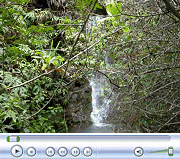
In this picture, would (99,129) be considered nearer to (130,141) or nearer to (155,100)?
(155,100)

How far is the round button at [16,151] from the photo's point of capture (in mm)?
740

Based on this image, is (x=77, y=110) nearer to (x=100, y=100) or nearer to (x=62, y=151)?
(x=100, y=100)

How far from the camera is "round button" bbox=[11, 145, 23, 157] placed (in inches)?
29.1

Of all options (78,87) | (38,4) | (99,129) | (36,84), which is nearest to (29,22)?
(38,4)

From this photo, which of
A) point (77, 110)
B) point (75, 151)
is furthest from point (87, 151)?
point (77, 110)

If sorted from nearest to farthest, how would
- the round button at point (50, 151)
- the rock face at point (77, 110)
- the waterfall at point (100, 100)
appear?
the round button at point (50, 151) < the waterfall at point (100, 100) < the rock face at point (77, 110)

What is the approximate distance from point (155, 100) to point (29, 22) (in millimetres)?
2982

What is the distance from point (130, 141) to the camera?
747 mm

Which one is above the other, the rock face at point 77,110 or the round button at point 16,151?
the round button at point 16,151

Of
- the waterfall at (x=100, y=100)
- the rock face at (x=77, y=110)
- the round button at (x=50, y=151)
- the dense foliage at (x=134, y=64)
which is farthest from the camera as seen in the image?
the rock face at (x=77, y=110)

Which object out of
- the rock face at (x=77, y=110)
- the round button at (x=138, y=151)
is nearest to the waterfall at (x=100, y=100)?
the rock face at (x=77, y=110)

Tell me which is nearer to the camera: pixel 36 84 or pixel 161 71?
pixel 161 71

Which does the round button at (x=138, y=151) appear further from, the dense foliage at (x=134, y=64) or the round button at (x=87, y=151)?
A: the dense foliage at (x=134, y=64)

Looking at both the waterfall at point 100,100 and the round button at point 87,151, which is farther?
the waterfall at point 100,100
